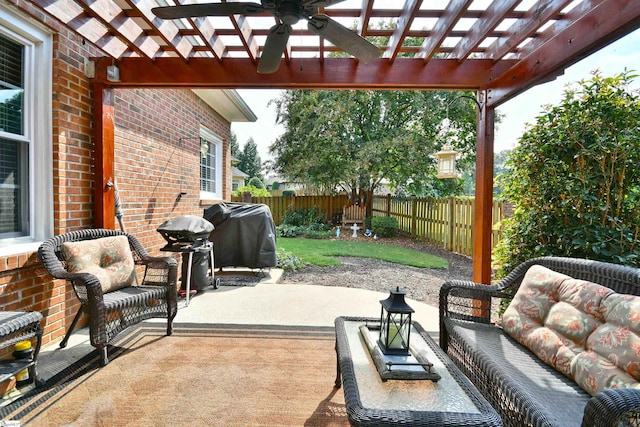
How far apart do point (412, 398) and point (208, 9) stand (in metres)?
2.35

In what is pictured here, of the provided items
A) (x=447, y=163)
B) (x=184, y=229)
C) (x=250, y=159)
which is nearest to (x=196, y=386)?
(x=184, y=229)

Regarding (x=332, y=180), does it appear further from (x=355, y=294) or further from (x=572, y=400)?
(x=572, y=400)

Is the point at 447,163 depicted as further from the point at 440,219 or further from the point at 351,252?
the point at 351,252

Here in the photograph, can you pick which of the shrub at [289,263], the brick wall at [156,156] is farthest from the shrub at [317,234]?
the brick wall at [156,156]

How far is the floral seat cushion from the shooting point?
159 cm

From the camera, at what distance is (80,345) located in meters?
3.00

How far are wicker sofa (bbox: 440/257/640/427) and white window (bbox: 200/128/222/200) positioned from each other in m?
5.51

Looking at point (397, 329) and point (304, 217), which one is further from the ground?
point (304, 217)

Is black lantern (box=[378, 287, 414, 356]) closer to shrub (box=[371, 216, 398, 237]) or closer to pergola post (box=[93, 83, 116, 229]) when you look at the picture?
pergola post (box=[93, 83, 116, 229])

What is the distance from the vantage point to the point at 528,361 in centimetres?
199

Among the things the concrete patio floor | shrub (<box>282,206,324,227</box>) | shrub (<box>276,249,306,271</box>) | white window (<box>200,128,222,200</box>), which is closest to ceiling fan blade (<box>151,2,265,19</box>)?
the concrete patio floor

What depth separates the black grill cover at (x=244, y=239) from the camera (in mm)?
5645

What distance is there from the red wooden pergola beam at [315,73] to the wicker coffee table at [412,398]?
265 cm

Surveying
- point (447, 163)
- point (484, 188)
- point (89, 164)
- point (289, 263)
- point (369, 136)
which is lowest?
point (289, 263)
